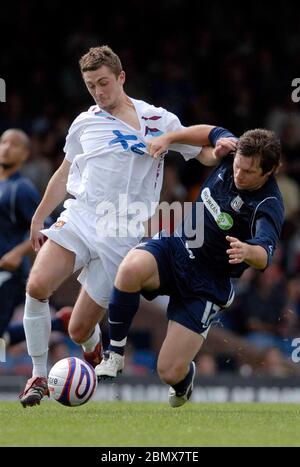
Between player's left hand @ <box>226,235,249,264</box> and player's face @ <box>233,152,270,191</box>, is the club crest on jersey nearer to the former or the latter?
player's face @ <box>233,152,270,191</box>

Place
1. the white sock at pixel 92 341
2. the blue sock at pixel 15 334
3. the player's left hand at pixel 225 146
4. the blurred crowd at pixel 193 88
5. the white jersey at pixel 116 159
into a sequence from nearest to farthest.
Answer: the player's left hand at pixel 225 146
the white jersey at pixel 116 159
the white sock at pixel 92 341
the blue sock at pixel 15 334
the blurred crowd at pixel 193 88

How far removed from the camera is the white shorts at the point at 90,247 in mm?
8688

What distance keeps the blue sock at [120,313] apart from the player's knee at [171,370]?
0.39 meters

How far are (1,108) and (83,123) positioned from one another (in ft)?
27.3

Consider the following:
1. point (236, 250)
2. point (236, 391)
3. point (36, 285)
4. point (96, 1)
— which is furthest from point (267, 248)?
point (96, 1)

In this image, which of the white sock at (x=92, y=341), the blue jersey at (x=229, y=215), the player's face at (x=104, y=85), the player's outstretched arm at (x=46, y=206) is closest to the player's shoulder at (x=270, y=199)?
the blue jersey at (x=229, y=215)

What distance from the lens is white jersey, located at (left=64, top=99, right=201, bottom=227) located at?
885cm

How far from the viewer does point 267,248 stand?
7840 mm

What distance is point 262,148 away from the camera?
Answer: 8172 millimetres

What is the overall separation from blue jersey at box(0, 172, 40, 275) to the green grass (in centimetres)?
210

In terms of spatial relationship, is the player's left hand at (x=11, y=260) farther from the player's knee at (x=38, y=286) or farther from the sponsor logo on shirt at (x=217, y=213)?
the sponsor logo on shirt at (x=217, y=213)

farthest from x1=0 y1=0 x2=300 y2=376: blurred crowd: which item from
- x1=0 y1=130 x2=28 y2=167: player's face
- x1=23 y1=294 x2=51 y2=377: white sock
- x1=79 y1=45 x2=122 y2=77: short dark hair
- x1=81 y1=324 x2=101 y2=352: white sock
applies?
x1=79 y1=45 x2=122 y2=77: short dark hair

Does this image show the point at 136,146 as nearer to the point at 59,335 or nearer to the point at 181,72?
the point at 59,335

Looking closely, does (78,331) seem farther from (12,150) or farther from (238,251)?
(12,150)
